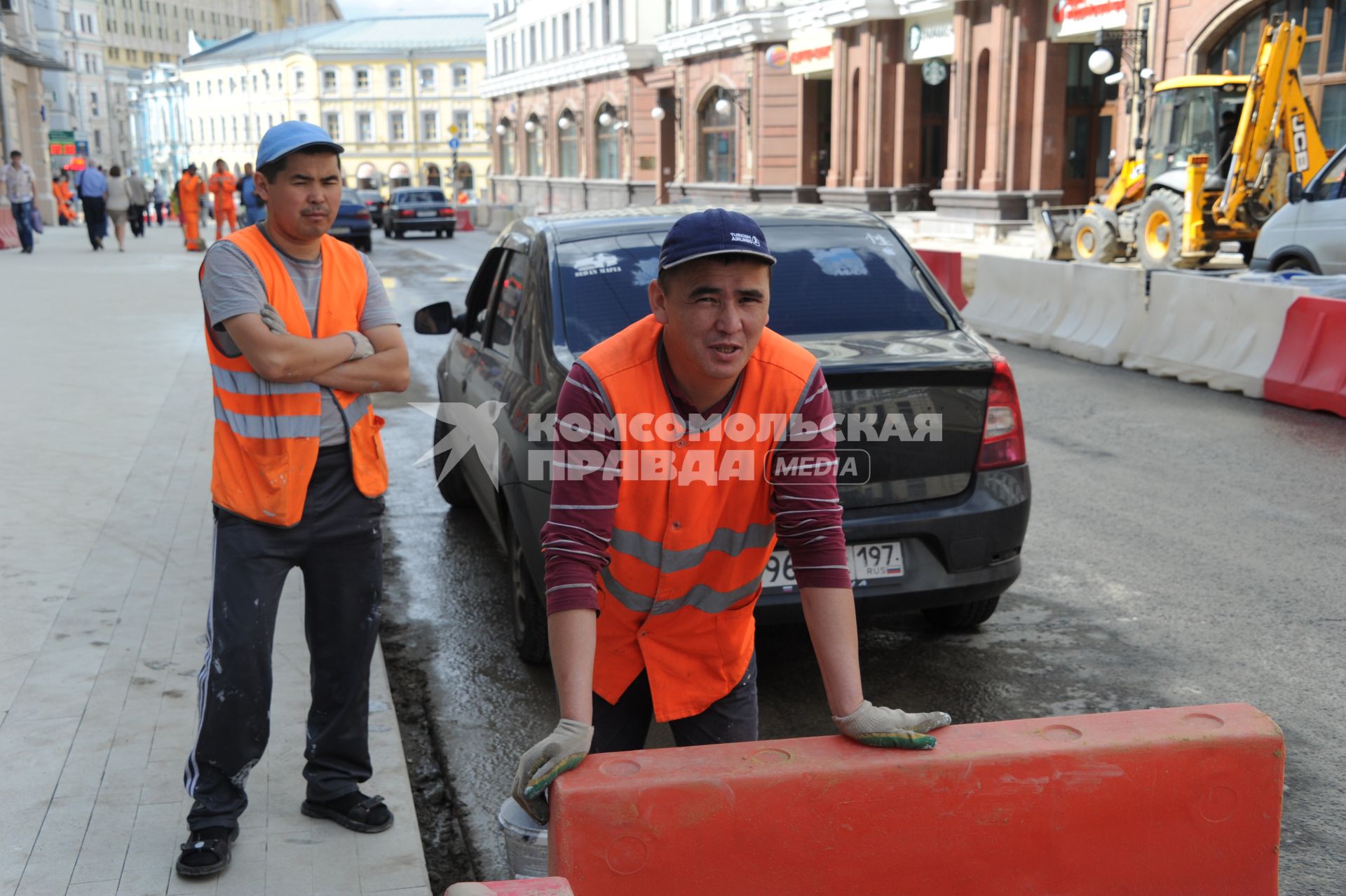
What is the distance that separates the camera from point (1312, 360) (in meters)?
→ 10.2

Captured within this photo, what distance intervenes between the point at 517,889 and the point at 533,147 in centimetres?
7027

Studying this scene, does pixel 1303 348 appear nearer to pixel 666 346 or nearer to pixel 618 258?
pixel 618 258

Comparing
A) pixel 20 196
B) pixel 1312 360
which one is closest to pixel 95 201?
pixel 20 196

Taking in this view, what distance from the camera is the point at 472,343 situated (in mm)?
6301

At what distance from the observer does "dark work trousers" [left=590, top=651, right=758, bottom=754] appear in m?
2.71

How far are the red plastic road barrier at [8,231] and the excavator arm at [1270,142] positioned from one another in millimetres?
26082

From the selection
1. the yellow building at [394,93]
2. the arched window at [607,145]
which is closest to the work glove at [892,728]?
the arched window at [607,145]

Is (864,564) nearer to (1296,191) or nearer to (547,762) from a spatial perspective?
(547,762)

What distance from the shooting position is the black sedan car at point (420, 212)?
41.0 meters

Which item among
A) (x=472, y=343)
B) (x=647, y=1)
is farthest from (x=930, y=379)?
(x=647, y=1)

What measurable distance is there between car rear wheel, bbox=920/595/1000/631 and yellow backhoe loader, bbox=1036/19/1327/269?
48.0 ft

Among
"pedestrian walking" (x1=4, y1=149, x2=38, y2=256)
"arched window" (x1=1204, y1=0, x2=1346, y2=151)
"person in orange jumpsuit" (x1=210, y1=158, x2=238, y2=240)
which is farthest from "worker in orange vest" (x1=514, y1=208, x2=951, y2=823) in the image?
"pedestrian walking" (x1=4, y1=149, x2=38, y2=256)

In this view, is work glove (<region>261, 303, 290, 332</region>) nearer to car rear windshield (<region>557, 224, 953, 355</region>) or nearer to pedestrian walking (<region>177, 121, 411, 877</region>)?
pedestrian walking (<region>177, 121, 411, 877</region>)

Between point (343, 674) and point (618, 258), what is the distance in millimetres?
2208
